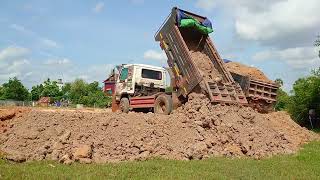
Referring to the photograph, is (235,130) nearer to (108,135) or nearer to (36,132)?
(108,135)

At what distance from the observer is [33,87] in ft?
295

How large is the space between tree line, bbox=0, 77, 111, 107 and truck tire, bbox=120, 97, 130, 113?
49699mm

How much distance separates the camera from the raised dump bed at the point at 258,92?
16.6 m

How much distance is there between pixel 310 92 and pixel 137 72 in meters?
15.2

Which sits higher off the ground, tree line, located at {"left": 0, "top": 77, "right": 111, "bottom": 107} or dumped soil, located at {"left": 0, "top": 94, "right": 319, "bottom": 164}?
tree line, located at {"left": 0, "top": 77, "right": 111, "bottom": 107}

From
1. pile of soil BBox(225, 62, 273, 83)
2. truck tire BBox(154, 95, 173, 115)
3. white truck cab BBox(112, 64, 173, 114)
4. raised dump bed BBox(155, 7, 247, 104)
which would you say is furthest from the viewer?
pile of soil BBox(225, 62, 273, 83)

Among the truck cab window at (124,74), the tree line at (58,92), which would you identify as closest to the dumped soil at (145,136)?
the truck cab window at (124,74)

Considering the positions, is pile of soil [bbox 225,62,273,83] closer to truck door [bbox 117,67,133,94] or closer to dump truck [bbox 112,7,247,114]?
dump truck [bbox 112,7,247,114]

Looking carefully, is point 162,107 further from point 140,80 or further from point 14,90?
point 14,90

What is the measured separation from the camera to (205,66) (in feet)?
53.9

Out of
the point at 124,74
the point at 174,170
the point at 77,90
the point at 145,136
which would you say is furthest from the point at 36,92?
the point at 174,170

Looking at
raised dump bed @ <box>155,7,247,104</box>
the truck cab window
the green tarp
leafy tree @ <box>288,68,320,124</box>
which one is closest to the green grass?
raised dump bed @ <box>155,7,247,104</box>

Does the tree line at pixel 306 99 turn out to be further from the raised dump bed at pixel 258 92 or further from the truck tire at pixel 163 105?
the truck tire at pixel 163 105

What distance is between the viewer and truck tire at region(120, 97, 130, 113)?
18458mm
